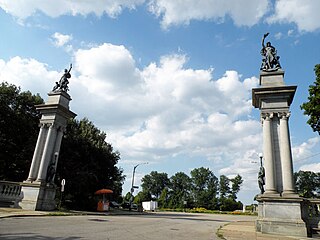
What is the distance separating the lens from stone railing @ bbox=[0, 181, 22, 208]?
19.7 metres

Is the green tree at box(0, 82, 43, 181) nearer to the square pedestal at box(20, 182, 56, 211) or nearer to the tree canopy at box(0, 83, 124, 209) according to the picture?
the tree canopy at box(0, 83, 124, 209)

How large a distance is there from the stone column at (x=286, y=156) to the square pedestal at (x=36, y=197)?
16077 millimetres

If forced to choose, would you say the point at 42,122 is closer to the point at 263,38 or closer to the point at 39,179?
the point at 39,179

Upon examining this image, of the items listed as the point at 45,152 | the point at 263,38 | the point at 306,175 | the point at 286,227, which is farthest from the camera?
the point at 306,175

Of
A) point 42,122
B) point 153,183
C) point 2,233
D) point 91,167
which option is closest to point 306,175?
point 153,183

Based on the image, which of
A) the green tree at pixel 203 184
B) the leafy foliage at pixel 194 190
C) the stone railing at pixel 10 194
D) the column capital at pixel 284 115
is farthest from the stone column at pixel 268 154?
the green tree at pixel 203 184

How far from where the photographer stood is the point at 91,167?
3066cm

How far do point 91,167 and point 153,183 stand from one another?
92.3 metres

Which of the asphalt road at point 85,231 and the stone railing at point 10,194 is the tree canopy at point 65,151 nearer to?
the stone railing at point 10,194

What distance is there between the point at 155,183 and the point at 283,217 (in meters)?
109

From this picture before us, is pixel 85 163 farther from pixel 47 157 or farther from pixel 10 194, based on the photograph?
pixel 10 194

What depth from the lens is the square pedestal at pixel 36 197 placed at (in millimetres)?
19036

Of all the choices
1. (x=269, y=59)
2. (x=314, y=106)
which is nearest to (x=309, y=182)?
(x=314, y=106)

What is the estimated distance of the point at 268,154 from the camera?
15305 millimetres
